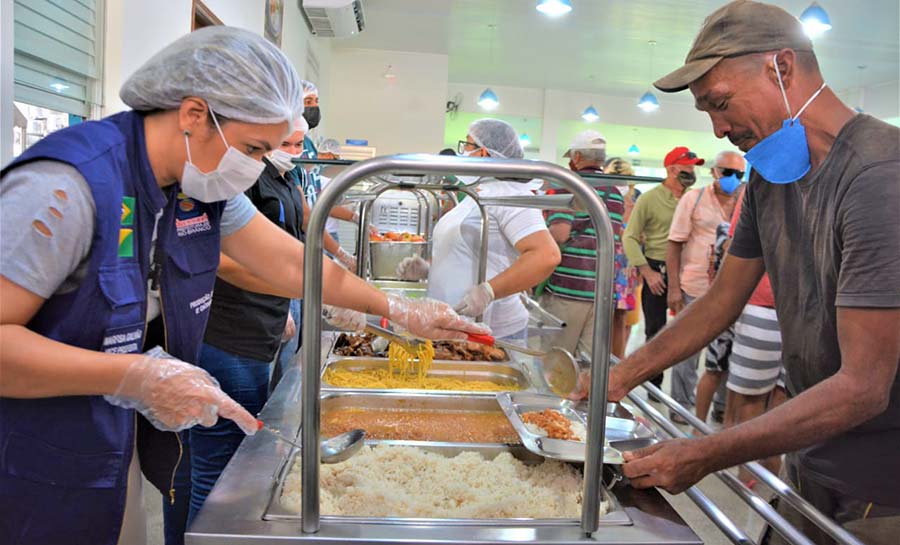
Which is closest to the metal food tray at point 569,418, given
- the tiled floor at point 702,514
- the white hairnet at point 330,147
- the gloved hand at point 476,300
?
the gloved hand at point 476,300

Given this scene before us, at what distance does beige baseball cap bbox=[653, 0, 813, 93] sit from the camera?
47.1 inches

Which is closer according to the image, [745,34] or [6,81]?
[745,34]

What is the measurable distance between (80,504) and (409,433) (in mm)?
686

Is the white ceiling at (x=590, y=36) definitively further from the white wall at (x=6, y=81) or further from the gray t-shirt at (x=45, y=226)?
the gray t-shirt at (x=45, y=226)

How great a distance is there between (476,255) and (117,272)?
5.05 ft

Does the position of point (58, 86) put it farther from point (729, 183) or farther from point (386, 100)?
point (386, 100)

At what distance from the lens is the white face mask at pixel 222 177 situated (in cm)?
110

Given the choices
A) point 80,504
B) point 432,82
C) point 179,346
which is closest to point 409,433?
point 179,346

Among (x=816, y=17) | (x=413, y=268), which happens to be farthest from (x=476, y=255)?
(x=816, y=17)

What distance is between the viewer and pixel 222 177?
113 centimetres

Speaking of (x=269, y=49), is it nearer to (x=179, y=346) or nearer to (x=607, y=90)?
(x=179, y=346)

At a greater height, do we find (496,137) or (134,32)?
(134,32)

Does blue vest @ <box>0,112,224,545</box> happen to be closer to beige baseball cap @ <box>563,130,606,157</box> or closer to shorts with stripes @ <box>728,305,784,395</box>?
shorts with stripes @ <box>728,305,784,395</box>

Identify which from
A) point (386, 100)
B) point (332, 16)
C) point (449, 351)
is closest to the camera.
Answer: point (449, 351)
